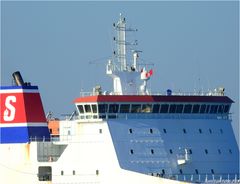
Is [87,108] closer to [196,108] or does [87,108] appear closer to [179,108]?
[179,108]

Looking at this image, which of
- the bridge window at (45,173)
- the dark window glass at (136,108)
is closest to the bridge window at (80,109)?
the dark window glass at (136,108)

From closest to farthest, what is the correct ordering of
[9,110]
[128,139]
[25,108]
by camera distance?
1. [128,139]
2. [25,108]
3. [9,110]

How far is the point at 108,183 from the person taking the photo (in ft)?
218

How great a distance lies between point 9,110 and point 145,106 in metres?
8.43

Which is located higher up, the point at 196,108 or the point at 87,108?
the point at 87,108

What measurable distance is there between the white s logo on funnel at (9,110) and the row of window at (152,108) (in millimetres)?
5025

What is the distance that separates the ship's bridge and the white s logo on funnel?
482 centimetres

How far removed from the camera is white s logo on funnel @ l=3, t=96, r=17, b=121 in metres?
72.0

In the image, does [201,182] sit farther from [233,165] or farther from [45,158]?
[45,158]

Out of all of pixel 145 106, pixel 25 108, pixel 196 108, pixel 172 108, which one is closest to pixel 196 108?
pixel 196 108

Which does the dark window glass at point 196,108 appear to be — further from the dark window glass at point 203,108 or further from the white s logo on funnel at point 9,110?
the white s logo on funnel at point 9,110

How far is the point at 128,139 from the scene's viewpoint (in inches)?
2618

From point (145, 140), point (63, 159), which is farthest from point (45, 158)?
point (145, 140)

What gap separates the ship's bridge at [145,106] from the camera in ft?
220
